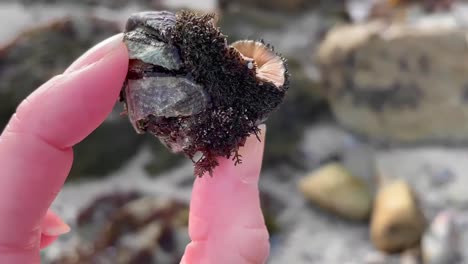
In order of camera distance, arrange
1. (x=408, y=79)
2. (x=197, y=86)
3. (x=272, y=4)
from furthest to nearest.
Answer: (x=272, y=4)
(x=408, y=79)
(x=197, y=86)

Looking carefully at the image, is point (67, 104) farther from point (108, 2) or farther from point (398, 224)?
point (108, 2)

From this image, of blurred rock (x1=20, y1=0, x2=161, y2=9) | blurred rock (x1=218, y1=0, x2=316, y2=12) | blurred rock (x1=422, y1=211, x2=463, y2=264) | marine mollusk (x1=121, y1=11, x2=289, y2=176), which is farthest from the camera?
blurred rock (x1=20, y1=0, x2=161, y2=9)

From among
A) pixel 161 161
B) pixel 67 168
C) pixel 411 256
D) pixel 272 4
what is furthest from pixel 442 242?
pixel 272 4

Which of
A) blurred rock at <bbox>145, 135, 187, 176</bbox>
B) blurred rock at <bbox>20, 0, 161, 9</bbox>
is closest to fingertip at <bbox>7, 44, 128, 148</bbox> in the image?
blurred rock at <bbox>145, 135, 187, 176</bbox>

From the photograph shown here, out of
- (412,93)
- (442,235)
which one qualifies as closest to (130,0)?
(412,93)

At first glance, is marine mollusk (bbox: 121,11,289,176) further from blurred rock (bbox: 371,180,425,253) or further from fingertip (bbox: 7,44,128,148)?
blurred rock (bbox: 371,180,425,253)

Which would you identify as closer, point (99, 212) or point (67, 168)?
point (67, 168)
